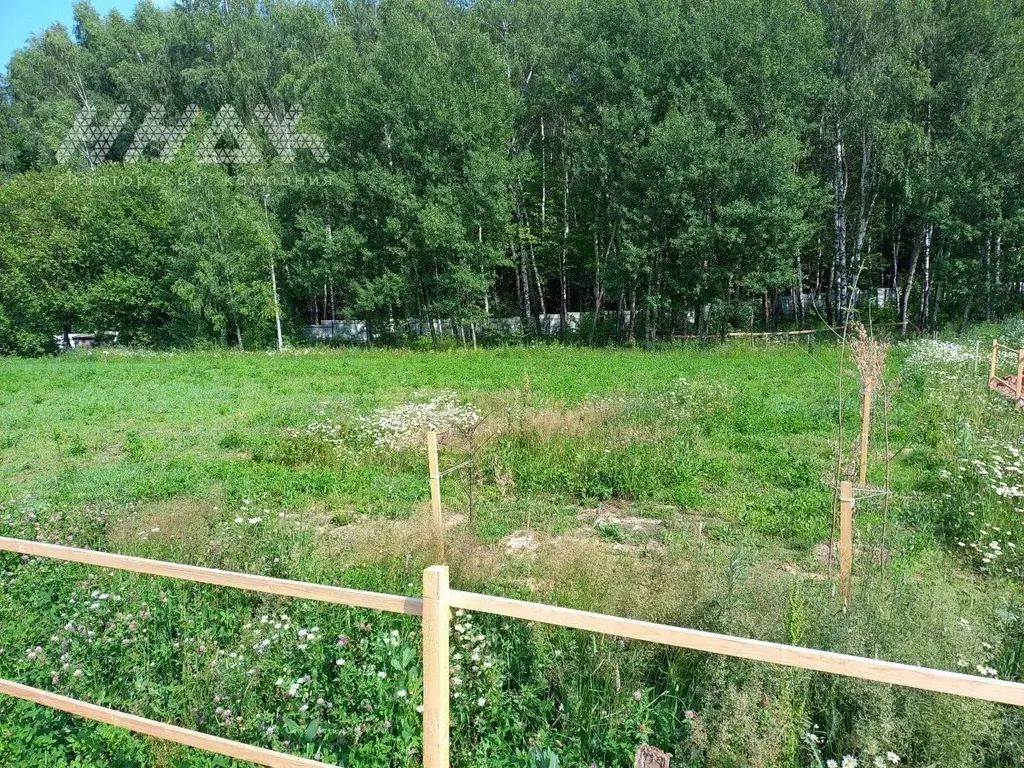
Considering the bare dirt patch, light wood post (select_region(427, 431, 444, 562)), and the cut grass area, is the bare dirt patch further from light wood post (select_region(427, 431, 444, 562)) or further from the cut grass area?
light wood post (select_region(427, 431, 444, 562))

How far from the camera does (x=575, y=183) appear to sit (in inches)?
1180

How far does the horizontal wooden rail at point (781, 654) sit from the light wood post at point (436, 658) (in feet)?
0.20

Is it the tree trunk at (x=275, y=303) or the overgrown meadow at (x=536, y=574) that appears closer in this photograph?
the overgrown meadow at (x=536, y=574)

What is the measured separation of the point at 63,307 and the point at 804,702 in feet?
124

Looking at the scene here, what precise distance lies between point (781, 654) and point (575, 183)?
29.7m

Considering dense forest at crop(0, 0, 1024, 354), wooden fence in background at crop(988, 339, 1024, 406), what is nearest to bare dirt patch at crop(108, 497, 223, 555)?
wooden fence in background at crop(988, 339, 1024, 406)

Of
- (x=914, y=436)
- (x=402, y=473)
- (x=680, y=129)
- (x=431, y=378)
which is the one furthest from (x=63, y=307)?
(x=914, y=436)

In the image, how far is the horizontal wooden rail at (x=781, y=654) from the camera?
1839mm

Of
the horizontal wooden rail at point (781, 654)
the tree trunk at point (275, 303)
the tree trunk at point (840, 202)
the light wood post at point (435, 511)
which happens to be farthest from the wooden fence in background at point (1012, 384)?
the tree trunk at point (275, 303)

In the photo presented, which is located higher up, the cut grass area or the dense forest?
the dense forest

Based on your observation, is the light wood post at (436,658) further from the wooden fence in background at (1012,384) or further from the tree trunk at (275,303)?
the tree trunk at (275,303)

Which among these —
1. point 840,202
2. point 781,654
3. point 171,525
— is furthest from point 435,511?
point 840,202

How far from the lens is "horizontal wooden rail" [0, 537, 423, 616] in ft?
7.98

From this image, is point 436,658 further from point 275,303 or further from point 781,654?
point 275,303
